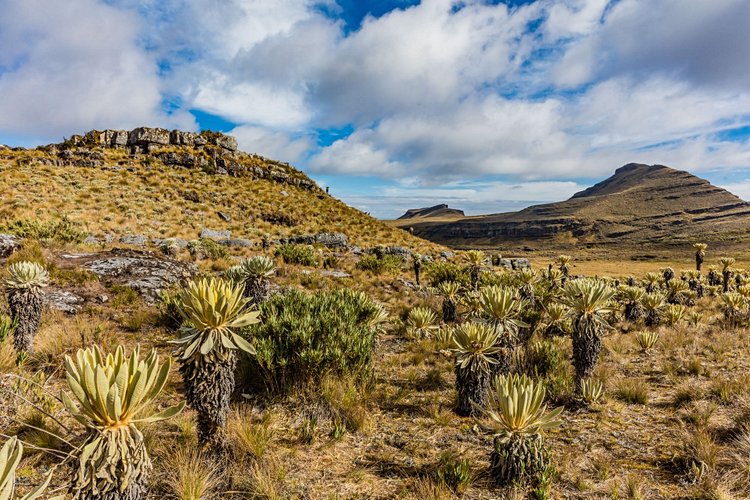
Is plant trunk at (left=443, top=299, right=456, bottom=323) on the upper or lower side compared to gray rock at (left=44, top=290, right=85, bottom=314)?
lower

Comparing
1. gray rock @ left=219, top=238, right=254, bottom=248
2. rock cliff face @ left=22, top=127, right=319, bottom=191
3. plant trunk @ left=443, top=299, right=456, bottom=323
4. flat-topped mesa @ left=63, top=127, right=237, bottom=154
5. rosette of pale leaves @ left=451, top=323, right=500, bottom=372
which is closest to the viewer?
rosette of pale leaves @ left=451, top=323, right=500, bottom=372

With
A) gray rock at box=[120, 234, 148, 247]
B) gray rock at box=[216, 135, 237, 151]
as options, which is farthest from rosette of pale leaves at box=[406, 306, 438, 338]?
gray rock at box=[216, 135, 237, 151]

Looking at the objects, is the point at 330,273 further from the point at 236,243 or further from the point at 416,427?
the point at 416,427

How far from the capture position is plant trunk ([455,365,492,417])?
5109 millimetres

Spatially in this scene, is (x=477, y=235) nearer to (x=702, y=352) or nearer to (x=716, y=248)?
(x=716, y=248)

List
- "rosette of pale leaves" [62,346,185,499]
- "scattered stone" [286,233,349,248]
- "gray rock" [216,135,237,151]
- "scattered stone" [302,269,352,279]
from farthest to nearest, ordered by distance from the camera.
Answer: "gray rock" [216,135,237,151]
"scattered stone" [286,233,349,248]
"scattered stone" [302,269,352,279]
"rosette of pale leaves" [62,346,185,499]

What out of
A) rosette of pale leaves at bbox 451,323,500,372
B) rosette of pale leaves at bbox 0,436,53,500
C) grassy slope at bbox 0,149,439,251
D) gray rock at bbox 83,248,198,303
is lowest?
rosette of pale leaves at bbox 451,323,500,372

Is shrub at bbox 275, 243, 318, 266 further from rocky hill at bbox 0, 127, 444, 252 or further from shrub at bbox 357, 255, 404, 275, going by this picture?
rocky hill at bbox 0, 127, 444, 252

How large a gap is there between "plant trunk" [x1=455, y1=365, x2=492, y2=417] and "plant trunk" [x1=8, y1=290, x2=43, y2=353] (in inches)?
277

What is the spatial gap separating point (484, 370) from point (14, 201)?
93.1 feet

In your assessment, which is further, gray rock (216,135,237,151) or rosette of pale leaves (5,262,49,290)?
gray rock (216,135,237,151)

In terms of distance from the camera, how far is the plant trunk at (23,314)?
5.80 meters

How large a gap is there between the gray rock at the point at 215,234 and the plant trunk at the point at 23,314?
17.7 metres

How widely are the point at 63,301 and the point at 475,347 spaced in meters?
9.34
